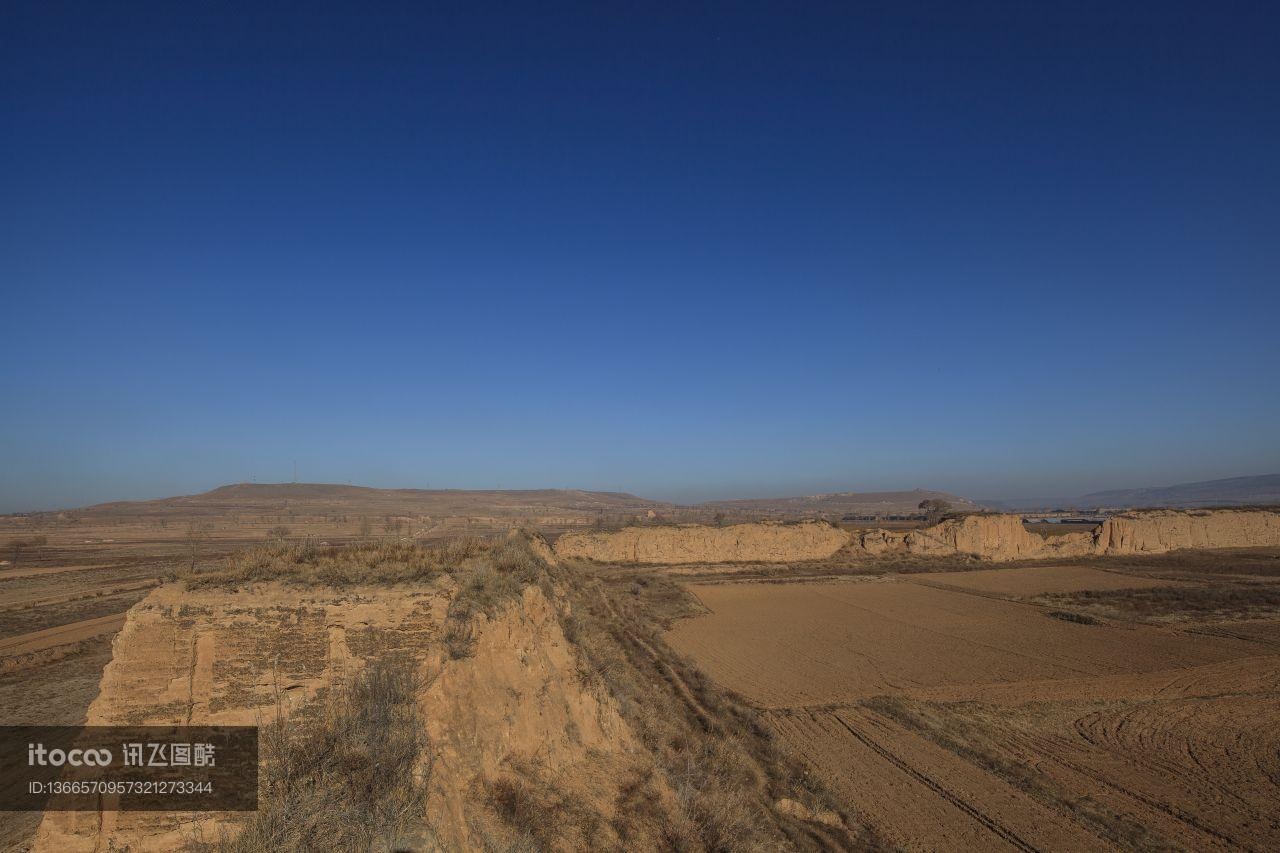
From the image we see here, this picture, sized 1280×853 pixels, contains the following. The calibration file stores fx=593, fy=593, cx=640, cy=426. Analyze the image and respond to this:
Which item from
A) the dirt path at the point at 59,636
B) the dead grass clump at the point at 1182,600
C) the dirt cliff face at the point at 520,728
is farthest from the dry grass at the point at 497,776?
the dead grass clump at the point at 1182,600

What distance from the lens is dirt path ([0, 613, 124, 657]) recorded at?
70.3 feet

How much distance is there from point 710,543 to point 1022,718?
36087 millimetres

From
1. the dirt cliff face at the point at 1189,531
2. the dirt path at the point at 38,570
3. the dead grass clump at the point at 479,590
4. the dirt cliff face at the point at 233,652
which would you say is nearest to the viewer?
the dirt cliff face at the point at 233,652

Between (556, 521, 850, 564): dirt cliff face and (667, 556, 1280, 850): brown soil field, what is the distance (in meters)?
18.7

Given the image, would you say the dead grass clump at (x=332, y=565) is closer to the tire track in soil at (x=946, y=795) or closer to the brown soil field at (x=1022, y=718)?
the brown soil field at (x=1022, y=718)

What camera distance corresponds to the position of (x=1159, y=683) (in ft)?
64.4

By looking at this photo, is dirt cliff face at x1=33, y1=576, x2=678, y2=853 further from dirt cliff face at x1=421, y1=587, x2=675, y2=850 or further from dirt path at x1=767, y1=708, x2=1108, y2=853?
dirt path at x1=767, y1=708, x2=1108, y2=853

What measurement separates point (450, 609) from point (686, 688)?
11.0 metres

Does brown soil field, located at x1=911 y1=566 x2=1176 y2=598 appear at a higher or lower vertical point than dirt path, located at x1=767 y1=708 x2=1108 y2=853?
lower

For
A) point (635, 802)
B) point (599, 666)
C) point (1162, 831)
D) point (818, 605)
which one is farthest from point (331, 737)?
point (818, 605)

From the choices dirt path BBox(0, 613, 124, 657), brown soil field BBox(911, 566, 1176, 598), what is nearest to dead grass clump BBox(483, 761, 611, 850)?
dirt path BBox(0, 613, 124, 657)

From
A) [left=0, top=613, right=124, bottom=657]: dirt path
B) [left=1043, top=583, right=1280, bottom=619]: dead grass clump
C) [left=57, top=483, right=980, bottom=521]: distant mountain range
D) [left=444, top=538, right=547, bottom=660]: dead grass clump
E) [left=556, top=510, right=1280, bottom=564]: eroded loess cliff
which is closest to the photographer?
[left=444, top=538, right=547, bottom=660]: dead grass clump

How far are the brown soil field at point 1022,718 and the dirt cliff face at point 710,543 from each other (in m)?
18.7

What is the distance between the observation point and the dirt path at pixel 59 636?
70.3 feet
